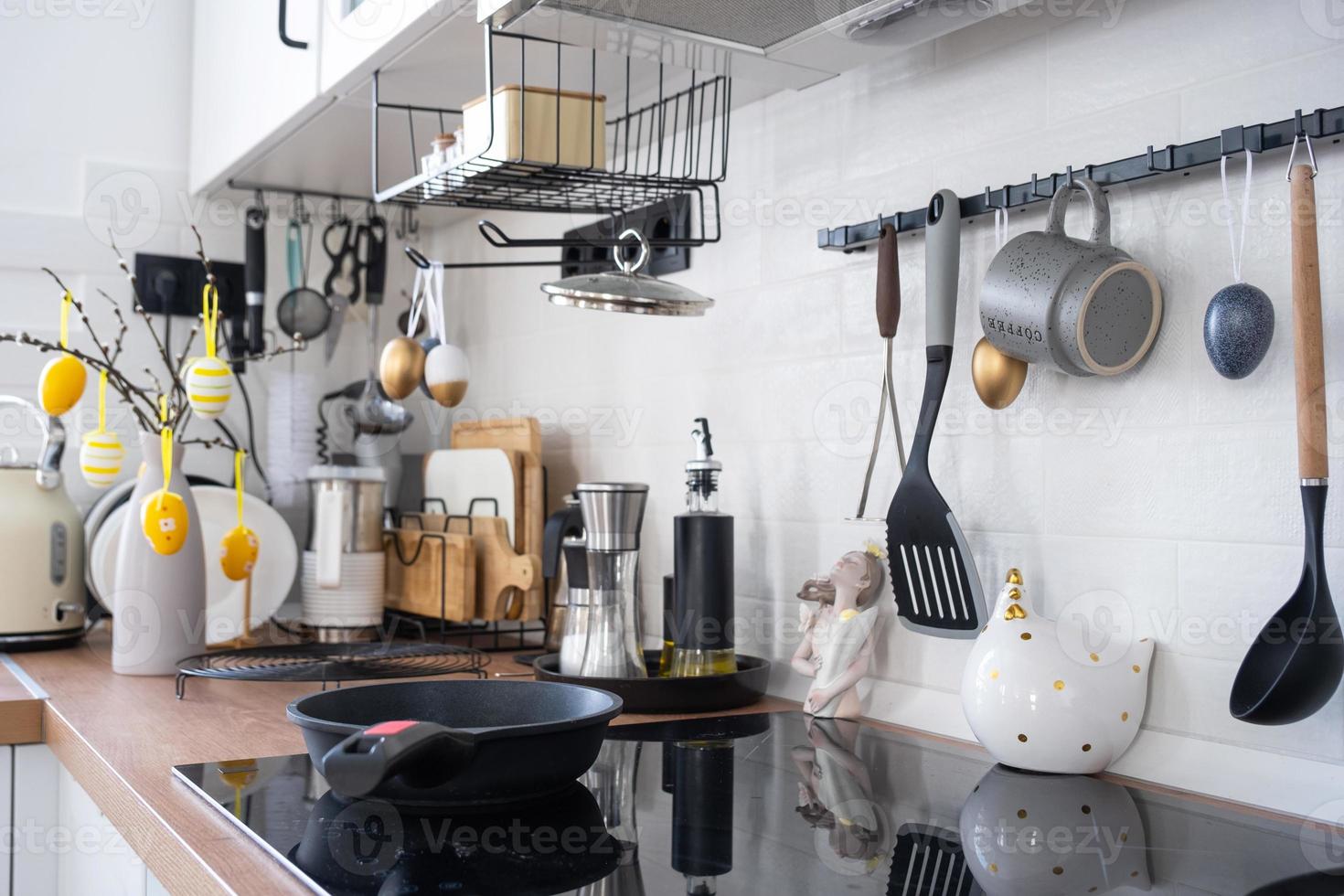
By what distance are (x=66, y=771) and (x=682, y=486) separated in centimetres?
73

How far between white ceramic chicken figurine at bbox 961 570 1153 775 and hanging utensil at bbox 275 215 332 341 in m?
1.40

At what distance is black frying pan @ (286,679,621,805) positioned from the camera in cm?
68

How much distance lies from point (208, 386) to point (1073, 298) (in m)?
1.09

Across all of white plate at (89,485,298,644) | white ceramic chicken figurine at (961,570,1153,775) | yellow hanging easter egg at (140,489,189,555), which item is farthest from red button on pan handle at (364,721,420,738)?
white plate at (89,485,298,644)

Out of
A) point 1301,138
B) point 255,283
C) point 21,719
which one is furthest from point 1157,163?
point 255,283

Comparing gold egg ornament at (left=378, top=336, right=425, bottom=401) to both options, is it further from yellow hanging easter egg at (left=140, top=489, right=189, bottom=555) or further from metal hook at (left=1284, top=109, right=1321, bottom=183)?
metal hook at (left=1284, top=109, right=1321, bottom=183)

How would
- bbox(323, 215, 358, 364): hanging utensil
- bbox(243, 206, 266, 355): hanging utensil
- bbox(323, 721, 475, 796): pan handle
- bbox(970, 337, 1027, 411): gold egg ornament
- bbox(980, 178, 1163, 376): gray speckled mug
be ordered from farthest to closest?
bbox(323, 215, 358, 364): hanging utensil → bbox(243, 206, 266, 355): hanging utensil → bbox(970, 337, 1027, 411): gold egg ornament → bbox(980, 178, 1163, 376): gray speckled mug → bbox(323, 721, 475, 796): pan handle

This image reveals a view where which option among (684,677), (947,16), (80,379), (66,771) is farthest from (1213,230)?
(80,379)

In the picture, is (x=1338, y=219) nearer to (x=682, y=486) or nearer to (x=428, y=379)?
(x=682, y=486)

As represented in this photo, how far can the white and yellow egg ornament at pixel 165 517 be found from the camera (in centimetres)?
144

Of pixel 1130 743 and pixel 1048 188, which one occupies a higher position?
pixel 1048 188

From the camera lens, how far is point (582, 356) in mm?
1692

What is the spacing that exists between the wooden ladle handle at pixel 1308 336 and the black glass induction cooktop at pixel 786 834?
25 cm

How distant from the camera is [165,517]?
1.45m
